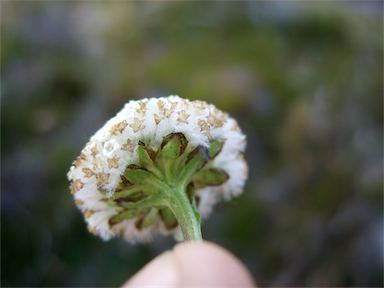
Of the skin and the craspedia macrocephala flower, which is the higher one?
the craspedia macrocephala flower

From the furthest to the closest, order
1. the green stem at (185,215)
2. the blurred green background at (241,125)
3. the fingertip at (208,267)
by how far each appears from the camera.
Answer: the blurred green background at (241,125) → the green stem at (185,215) → the fingertip at (208,267)

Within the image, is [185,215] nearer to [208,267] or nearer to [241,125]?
[208,267]

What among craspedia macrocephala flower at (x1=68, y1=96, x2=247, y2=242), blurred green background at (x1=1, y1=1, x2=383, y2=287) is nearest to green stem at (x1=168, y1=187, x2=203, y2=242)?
craspedia macrocephala flower at (x1=68, y1=96, x2=247, y2=242)

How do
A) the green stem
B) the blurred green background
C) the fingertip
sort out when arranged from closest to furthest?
1. the fingertip
2. the green stem
3. the blurred green background

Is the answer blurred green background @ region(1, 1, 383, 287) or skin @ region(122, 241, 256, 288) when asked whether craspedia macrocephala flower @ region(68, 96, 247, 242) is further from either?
blurred green background @ region(1, 1, 383, 287)

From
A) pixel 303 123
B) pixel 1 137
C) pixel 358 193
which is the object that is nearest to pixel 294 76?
pixel 303 123

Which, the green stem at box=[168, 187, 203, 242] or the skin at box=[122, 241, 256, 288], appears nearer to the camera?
the skin at box=[122, 241, 256, 288]

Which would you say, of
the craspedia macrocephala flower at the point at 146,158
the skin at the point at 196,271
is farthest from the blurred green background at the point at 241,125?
the skin at the point at 196,271

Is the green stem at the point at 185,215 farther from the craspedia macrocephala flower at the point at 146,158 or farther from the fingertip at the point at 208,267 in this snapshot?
the fingertip at the point at 208,267
